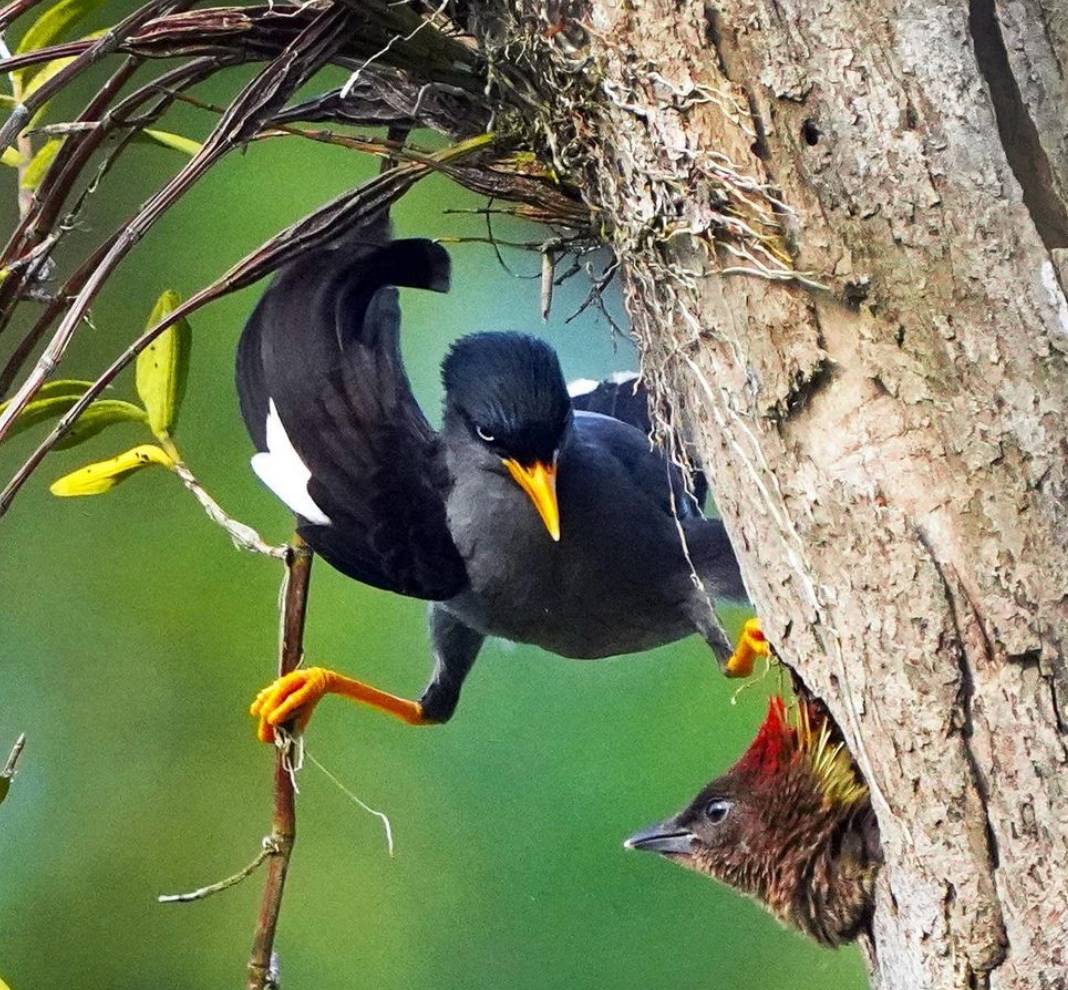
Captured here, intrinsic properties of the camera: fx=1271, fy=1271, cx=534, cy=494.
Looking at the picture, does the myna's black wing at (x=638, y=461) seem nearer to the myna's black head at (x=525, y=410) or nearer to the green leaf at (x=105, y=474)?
the myna's black head at (x=525, y=410)

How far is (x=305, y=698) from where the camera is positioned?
1123 millimetres

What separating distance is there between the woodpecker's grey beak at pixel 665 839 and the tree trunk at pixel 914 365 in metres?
0.22

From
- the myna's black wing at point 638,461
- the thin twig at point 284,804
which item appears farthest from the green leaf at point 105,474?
the myna's black wing at point 638,461

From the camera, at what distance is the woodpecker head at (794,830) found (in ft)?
2.85

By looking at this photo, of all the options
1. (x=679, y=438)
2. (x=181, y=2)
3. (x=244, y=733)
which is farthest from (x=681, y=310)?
(x=244, y=733)

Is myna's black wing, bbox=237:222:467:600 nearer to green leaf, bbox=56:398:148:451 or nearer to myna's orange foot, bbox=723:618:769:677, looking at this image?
green leaf, bbox=56:398:148:451

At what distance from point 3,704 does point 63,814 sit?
126 mm

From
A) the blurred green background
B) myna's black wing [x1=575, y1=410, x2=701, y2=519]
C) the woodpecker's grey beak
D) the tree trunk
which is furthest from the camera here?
the blurred green background

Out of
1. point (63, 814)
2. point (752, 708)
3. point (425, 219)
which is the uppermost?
point (425, 219)

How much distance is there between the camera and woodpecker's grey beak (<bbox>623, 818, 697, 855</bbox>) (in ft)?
3.20

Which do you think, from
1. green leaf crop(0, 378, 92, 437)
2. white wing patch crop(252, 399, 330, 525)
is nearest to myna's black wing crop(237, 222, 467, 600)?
white wing patch crop(252, 399, 330, 525)

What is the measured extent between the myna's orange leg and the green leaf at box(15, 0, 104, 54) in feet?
1.75

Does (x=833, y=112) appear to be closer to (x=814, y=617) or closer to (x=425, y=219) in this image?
(x=814, y=617)

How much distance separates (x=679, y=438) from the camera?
36.0 inches
